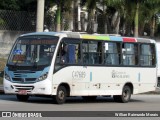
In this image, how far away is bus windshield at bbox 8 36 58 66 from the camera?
23.2 m

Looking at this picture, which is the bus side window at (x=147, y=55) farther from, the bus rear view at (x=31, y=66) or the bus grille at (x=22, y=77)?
the bus grille at (x=22, y=77)

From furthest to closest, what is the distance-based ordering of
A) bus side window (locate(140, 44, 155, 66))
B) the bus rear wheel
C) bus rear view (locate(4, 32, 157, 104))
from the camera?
1. bus side window (locate(140, 44, 155, 66))
2. the bus rear wheel
3. bus rear view (locate(4, 32, 157, 104))

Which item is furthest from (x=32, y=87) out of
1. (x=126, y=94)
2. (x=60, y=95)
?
(x=126, y=94)

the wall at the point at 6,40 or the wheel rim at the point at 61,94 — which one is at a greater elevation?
the wall at the point at 6,40

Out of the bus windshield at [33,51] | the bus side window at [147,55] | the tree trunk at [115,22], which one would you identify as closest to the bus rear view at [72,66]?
the bus windshield at [33,51]

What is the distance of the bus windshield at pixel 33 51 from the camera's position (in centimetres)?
2325

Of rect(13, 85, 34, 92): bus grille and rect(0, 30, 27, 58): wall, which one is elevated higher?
rect(0, 30, 27, 58): wall

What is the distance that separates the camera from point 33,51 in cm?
2361

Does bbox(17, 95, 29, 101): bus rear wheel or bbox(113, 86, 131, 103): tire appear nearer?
bbox(17, 95, 29, 101): bus rear wheel

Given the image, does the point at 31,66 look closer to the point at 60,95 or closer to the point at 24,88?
the point at 24,88

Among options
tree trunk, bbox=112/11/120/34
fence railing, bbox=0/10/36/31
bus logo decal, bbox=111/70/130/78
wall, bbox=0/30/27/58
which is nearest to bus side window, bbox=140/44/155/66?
bus logo decal, bbox=111/70/130/78

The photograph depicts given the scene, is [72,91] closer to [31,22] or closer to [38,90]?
[38,90]

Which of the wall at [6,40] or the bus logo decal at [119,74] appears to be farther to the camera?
the wall at [6,40]

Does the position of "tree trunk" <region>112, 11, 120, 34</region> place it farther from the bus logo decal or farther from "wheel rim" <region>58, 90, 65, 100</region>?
"wheel rim" <region>58, 90, 65, 100</region>
